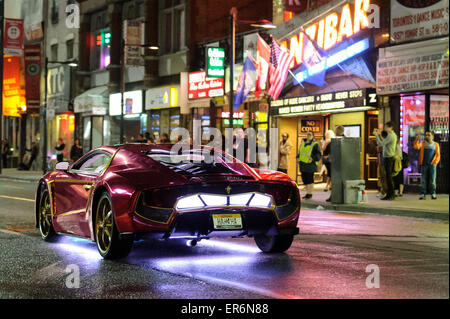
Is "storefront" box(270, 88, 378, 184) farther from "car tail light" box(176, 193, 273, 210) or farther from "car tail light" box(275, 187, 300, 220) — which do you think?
"car tail light" box(176, 193, 273, 210)

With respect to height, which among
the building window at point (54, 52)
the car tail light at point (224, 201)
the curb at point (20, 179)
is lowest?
the curb at point (20, 179)

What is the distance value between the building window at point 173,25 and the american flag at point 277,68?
768cm

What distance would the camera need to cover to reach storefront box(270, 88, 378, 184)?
23.8 metres

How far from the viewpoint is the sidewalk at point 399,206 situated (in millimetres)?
16141

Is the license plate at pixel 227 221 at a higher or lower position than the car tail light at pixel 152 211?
lower

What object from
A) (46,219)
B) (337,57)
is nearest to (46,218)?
(46,219)

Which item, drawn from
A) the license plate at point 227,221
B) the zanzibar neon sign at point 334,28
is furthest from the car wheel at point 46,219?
the zanzibar neon sign at point 334,28

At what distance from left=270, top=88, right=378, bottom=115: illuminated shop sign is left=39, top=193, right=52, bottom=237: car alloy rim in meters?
14.0

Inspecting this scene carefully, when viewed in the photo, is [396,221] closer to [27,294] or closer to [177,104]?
[27,294]

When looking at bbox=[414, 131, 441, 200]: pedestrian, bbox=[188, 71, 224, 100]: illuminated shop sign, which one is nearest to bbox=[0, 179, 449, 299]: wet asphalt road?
bbox=[414, 131, 441, 200]: pedestrian

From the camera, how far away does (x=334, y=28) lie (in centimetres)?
2497

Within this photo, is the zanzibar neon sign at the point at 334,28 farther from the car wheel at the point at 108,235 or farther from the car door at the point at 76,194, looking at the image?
the car wheel at the point at 108,235
